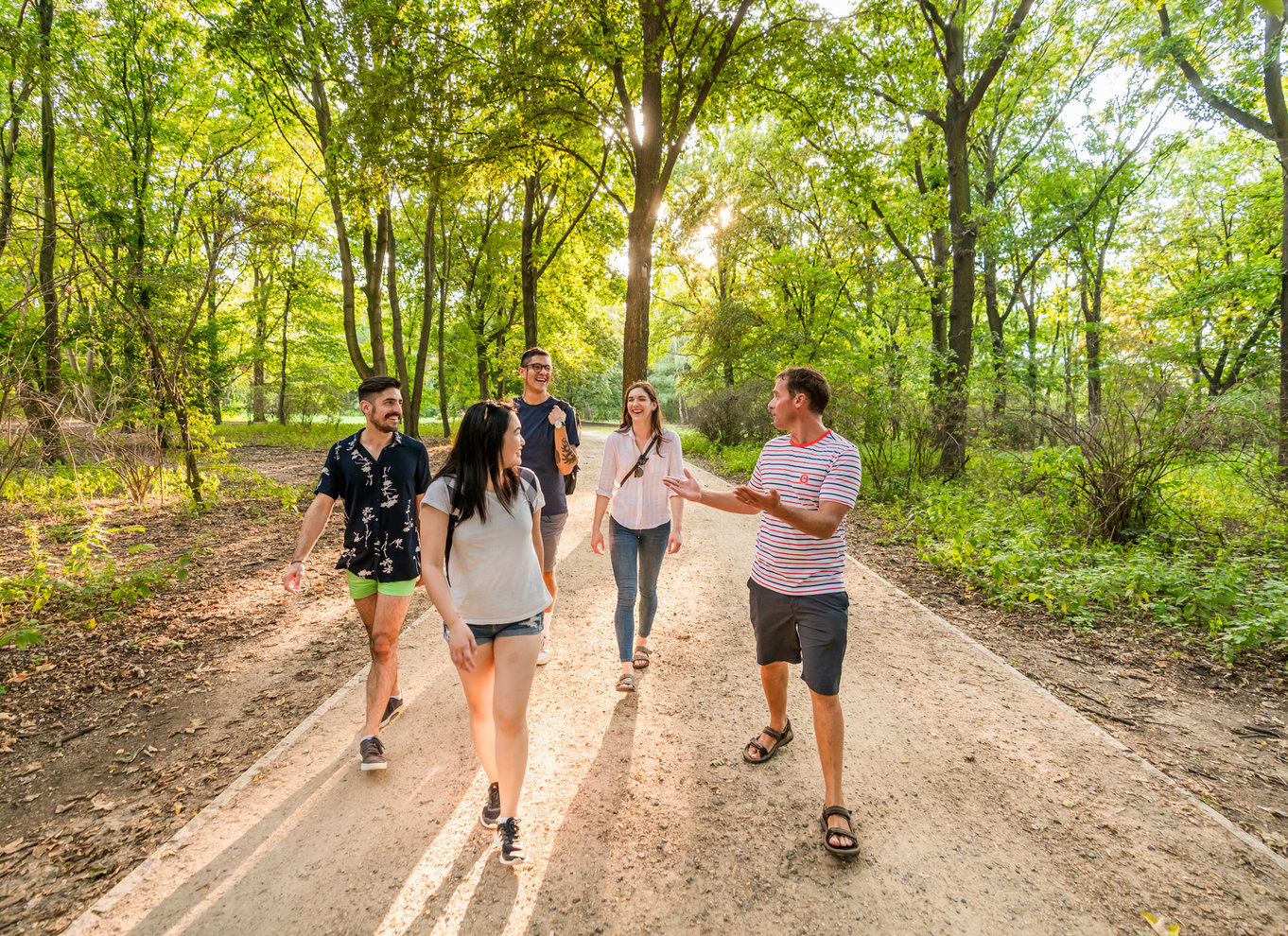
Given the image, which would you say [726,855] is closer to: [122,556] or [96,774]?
[96,774]

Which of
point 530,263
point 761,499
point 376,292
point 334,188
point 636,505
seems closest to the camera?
point 761,499

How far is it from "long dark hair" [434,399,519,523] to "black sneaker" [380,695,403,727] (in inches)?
82.0

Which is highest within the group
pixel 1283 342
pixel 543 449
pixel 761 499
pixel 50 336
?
pixel 1283 342

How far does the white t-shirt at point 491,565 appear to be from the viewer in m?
2.79

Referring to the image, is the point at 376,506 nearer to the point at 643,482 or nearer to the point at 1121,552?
the point at 643,482

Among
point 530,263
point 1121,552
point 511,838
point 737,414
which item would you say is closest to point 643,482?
point 511,838

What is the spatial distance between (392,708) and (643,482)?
2.39 m

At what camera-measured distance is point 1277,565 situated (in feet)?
19.5

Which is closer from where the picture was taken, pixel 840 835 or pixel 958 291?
pixel 840 835

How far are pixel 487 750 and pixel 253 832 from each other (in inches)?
49.3

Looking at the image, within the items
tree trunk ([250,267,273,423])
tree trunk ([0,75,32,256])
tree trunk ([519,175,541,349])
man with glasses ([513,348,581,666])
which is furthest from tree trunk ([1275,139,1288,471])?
tree trunk ([250,267,273,423])

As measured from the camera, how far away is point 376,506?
358cm

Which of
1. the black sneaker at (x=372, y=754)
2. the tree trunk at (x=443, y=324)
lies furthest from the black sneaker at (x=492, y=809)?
the tree trunk at (x=443, y=324)

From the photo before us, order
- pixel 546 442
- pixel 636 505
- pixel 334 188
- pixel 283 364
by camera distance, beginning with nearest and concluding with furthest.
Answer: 1. pixel 636 505
2. pixel 546 442
3. pixel 334 188
4. pixel 283 364
